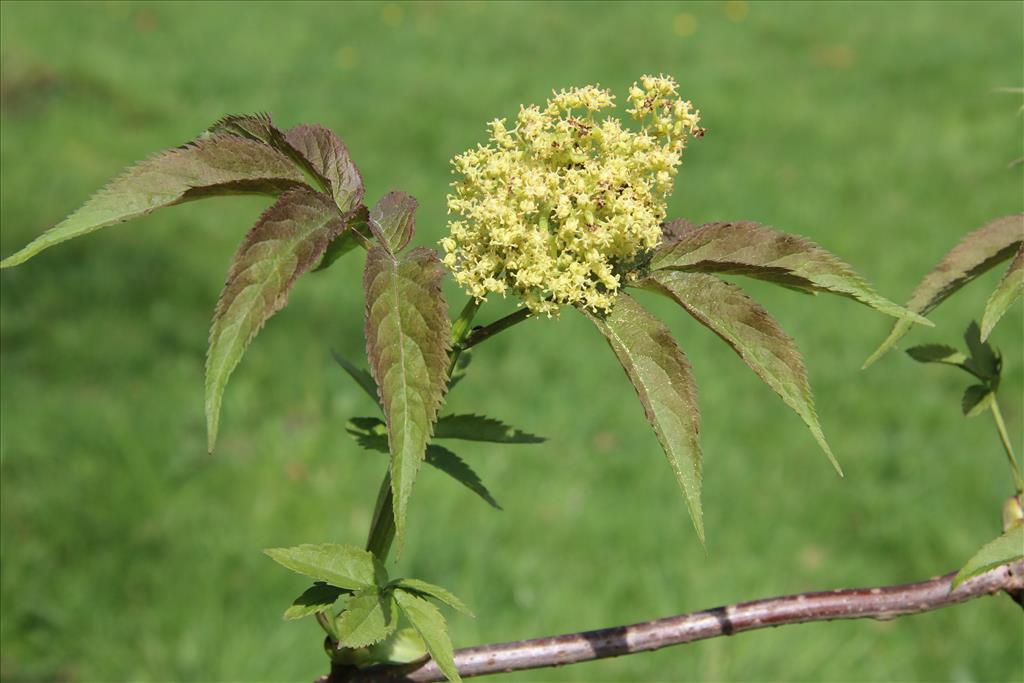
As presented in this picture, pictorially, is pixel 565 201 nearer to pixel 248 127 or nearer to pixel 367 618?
pixel 248 127

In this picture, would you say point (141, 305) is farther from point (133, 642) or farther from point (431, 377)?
point (431, 377)

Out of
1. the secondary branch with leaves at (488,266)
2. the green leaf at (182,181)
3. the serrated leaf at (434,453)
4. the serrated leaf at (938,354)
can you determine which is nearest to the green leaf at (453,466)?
the serrated leaf at (434,453)

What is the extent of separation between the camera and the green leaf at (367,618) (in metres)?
1.14

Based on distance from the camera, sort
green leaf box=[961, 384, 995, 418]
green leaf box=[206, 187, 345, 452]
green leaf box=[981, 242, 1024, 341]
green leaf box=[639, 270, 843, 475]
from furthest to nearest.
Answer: green leaf box=[961, 384, 995, 418] < green leaf box=[981, 242, 1024, 341] < green leaf box=[639, 270, 843, 475] < green leaf box=[206, 187, 345, 452]

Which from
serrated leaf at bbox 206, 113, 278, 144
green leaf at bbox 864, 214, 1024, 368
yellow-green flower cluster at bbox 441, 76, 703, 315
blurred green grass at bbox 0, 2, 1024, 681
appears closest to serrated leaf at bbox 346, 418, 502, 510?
yellow-green flower cluster at bbox 441, 76, 703, 315

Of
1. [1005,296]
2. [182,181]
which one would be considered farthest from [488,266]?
[1005,296]

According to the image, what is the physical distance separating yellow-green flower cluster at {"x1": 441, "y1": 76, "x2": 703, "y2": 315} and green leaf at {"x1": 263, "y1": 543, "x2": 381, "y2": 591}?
363 mm

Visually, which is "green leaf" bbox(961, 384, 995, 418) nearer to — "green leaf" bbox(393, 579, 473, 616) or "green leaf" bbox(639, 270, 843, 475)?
"green leaf" bbox(639, 270, 843, 475)

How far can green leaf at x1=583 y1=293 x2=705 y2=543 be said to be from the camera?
98 centimetres

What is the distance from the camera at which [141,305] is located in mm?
5562

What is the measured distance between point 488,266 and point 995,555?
2.11 ft

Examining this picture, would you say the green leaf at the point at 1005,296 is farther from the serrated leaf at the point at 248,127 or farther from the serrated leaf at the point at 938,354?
the serrated leaf at the point at 248,127

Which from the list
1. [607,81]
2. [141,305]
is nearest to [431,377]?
[141,305]

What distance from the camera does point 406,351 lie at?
946 millimetres
